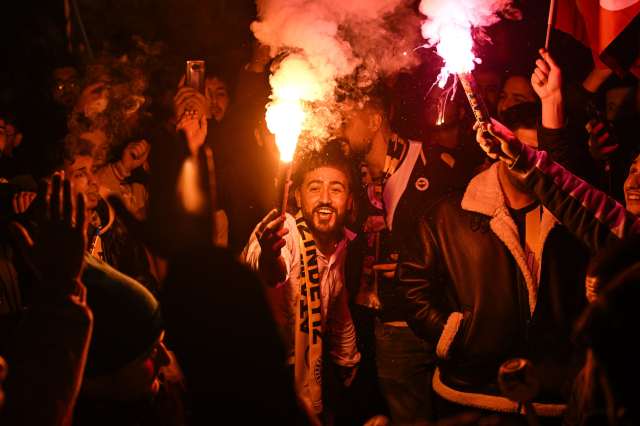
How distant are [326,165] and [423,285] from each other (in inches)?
51.8

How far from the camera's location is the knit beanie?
262 centimetres

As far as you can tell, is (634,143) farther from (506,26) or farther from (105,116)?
(105,116)

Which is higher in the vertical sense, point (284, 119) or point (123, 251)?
point (284, 119)

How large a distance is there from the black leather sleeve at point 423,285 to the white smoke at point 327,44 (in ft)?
4.09

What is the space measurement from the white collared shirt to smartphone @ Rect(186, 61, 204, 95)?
1439 millimetres

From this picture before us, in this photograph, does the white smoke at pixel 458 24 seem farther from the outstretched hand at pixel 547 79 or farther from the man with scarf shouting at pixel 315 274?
the man with scarf shouting at pixel 315 274

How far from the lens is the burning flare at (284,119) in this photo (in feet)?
13.2

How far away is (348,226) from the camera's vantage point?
169 inches

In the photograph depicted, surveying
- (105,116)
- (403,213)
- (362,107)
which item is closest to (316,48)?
(362,107)

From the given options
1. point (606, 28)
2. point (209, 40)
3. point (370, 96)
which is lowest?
point (370, 96)

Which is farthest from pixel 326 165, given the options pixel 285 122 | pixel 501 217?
pixel 501 217

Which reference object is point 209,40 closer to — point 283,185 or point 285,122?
point 285,122

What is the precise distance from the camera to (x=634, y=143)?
4230mm

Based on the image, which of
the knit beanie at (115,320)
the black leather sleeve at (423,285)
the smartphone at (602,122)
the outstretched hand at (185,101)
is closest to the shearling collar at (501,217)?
the black leather sleeve at (423,285)
